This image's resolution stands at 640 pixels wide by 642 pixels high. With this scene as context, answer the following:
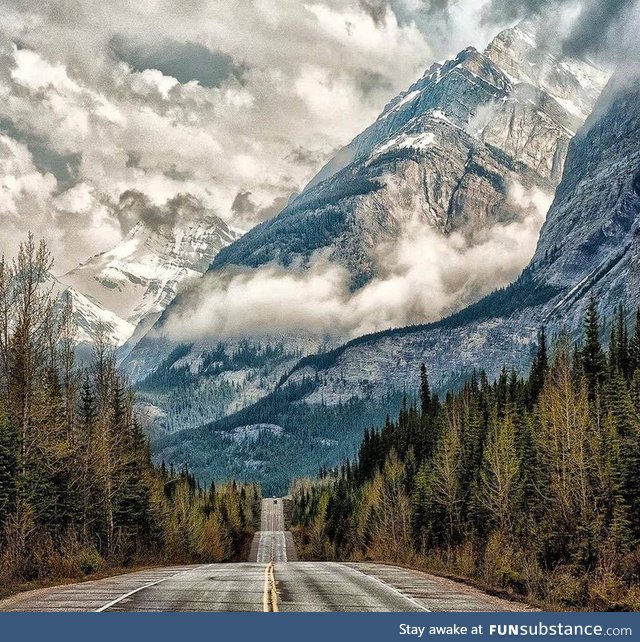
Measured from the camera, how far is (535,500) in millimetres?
71625

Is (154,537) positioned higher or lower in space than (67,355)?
lower

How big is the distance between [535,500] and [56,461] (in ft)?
136

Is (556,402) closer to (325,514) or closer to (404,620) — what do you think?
(404,620)

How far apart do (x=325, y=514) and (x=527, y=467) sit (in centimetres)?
9174

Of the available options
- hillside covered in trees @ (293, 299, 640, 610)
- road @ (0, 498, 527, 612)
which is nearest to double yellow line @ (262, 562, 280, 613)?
road @ (0, 498, 527, 612)

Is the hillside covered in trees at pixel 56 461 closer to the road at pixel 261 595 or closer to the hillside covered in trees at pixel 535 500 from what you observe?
the road at pixel 261 595

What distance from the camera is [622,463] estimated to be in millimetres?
63688

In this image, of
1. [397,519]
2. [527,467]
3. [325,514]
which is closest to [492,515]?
[527,467]

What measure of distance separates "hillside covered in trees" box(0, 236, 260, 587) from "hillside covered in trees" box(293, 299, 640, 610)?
21.2 meters

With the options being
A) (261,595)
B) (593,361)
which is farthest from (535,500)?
(593,361)

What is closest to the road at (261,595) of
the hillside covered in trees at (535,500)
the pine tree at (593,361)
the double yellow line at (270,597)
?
the double yellow line at (270,597)

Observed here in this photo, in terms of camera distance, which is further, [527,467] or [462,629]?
[527,467]

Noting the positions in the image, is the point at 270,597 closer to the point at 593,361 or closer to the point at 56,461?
the point at 56,461

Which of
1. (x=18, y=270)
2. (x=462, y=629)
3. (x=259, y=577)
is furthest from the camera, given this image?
(x=18, y=270)
